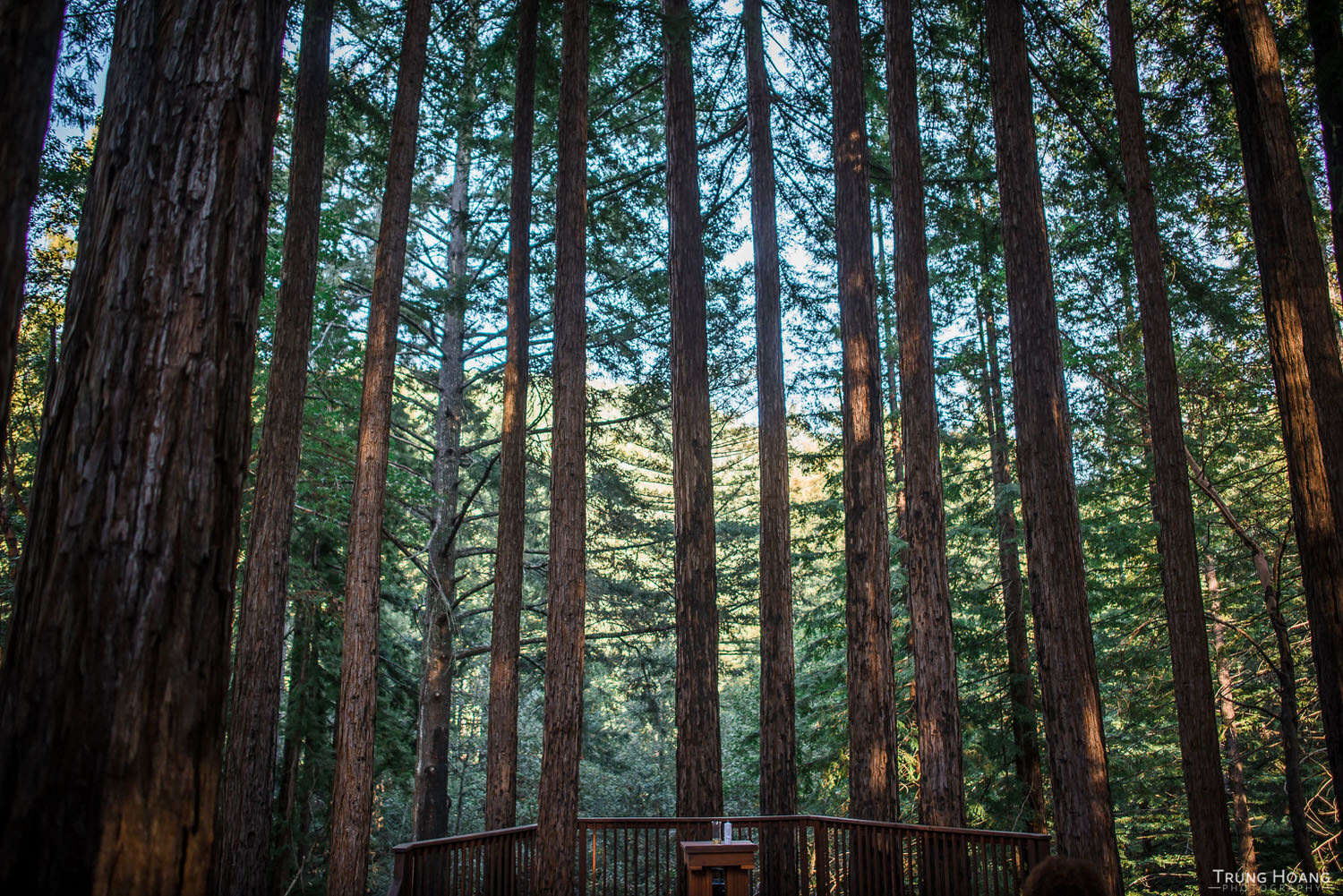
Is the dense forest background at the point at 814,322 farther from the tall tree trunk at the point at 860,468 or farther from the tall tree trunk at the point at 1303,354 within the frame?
the tall tree trunk at the point at 1303,354

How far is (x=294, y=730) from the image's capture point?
12352 mm

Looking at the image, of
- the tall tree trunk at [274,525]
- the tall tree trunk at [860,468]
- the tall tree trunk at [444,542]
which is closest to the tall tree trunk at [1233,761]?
the tall tree trunk at [860,468]

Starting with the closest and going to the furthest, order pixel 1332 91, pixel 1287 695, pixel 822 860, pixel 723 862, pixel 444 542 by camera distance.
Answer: pixel 723 862
pixel 822 860
pixel 1332 91
pixel 1287 695
pixel 444 542

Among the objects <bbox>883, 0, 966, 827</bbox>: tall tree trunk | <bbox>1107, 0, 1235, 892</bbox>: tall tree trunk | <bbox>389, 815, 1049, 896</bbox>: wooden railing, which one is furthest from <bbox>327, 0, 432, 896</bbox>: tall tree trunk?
<bbox>1107, 0, 1235, 892</bbox>: tall tree trunk

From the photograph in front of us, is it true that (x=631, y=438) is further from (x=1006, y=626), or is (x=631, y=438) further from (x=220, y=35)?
(x=220, y=35)

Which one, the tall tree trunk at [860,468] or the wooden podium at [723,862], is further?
the tall tree trunk at [860,468]

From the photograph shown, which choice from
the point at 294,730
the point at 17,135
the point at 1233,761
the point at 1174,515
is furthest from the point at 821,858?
the point at 1233,761

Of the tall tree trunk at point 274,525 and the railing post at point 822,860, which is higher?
the tall tree trunk at point 274,525

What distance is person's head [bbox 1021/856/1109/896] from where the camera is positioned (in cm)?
300

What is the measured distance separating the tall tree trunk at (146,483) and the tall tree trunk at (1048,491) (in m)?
6.83

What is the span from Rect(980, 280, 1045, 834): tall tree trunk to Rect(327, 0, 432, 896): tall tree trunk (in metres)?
9.67

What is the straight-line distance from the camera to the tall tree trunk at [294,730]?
460 inches

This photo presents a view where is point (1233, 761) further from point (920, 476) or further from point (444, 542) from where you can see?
point (444, 542)

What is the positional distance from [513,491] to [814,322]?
7251 mm
